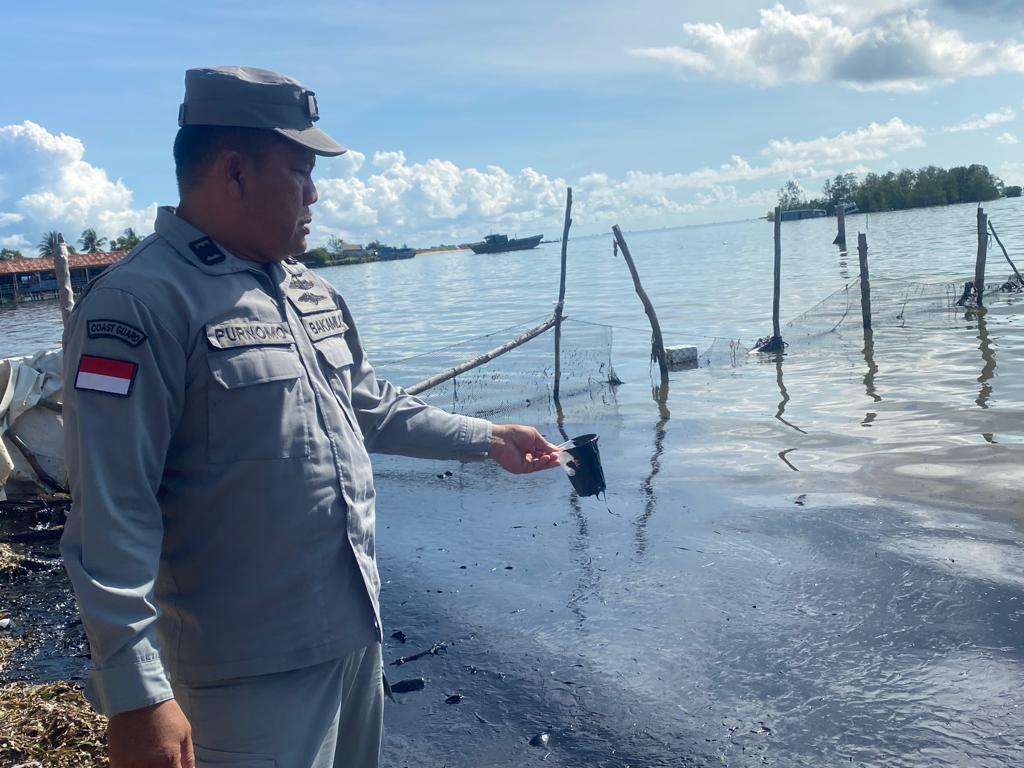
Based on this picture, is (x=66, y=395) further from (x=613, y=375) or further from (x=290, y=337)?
(x=613, y=375)

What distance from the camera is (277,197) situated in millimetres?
2107

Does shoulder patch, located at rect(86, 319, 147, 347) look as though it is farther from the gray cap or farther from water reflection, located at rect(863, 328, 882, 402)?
water reflection, located at rect(863, 328, 882, 402)

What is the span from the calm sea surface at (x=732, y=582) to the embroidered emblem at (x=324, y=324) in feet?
8.59

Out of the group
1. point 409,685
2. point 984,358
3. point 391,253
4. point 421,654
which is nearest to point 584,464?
point 409,685

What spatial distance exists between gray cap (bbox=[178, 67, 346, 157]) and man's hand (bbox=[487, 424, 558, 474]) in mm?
1103

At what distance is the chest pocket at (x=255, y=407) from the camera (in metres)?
1.89

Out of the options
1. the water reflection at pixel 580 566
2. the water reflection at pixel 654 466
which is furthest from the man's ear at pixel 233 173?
the water reflection at pixel 654 466

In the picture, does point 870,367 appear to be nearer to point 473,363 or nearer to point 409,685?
point 473,363

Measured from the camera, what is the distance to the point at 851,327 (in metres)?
19.7

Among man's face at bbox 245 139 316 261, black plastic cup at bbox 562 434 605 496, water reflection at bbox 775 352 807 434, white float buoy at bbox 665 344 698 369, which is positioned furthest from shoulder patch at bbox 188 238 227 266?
white float buoy at bbox 665 344 698 369

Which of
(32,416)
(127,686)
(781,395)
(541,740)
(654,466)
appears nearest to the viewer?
(127,686)

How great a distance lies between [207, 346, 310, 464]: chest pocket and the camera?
189 cm

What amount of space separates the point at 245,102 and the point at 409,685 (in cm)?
367

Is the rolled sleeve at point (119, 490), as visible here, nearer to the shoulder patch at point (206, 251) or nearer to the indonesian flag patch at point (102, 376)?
the indonesian flag patch at point (102, 376)
